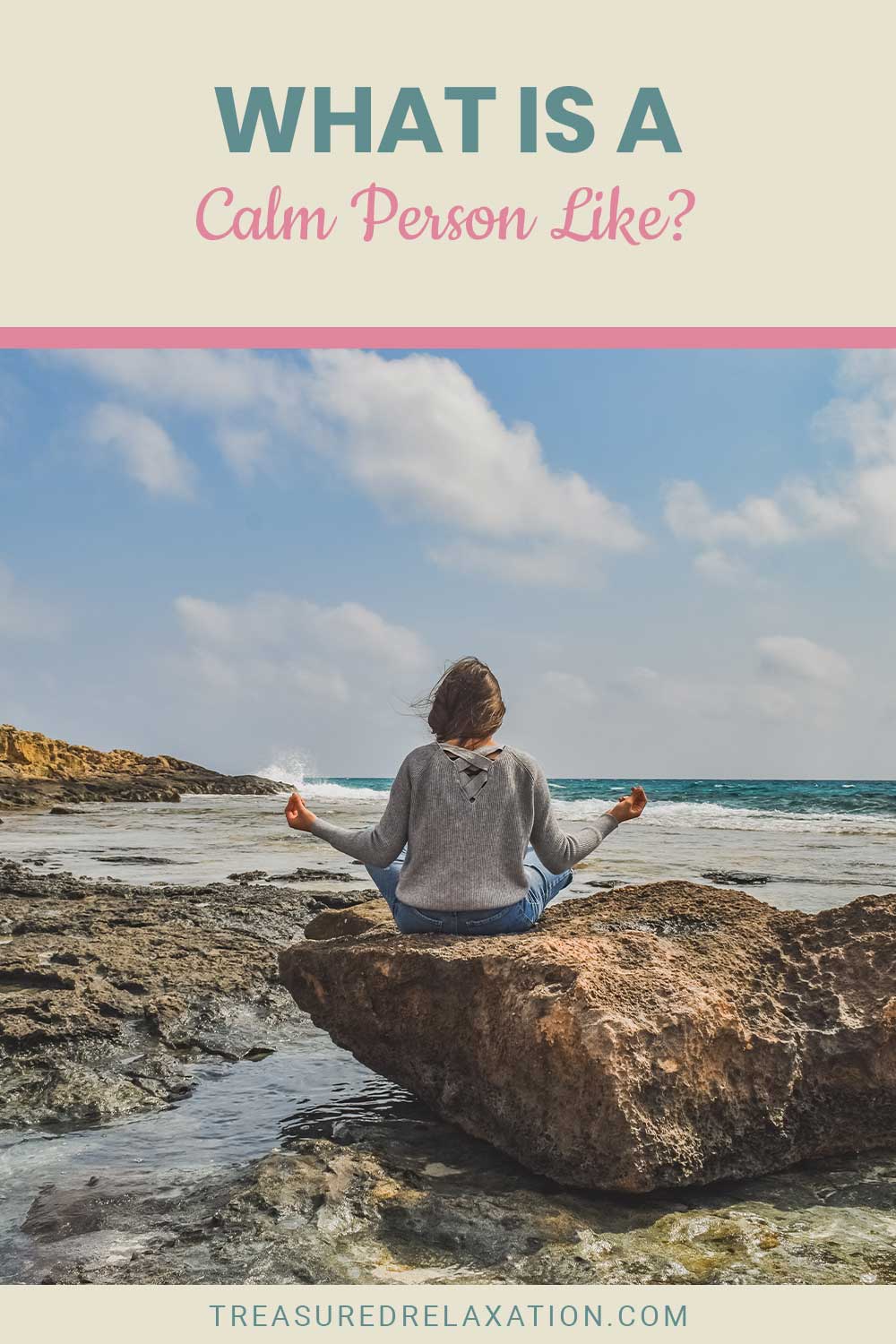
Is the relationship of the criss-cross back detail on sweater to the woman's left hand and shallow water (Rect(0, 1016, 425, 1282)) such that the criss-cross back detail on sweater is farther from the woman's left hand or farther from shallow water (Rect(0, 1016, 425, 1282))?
shallow water (Rect(0, 1016, 425, 1282))

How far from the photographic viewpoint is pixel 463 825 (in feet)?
13.7

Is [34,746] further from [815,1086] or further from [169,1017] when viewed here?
[815,1086]

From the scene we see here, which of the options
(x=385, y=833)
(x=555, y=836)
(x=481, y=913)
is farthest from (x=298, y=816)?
(x=555, y=836)

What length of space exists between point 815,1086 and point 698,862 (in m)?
9.26

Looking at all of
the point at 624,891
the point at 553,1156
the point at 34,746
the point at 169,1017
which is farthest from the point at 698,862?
the point at 34,746

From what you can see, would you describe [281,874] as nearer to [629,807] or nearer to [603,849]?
[603,849]

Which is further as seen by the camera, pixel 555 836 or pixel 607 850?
pixel 607 850

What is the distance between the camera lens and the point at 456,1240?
3.00 metres

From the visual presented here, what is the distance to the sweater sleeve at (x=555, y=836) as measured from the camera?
4.25m

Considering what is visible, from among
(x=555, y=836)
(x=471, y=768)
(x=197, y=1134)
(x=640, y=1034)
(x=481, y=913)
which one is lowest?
(x=197, y=1134)

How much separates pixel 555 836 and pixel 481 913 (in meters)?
0.45

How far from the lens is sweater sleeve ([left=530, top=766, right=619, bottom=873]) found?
13.9ft

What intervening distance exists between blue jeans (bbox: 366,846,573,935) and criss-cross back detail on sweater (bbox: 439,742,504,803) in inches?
17.5

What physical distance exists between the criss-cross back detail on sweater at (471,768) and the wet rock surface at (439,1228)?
4.49 ft
